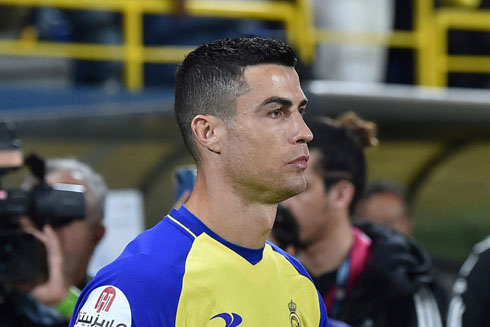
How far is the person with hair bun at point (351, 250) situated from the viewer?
3908 mm

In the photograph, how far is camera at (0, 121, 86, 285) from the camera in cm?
329

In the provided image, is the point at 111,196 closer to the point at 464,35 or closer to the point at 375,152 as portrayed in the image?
the point at 375,152

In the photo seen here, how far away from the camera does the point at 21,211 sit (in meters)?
3.30

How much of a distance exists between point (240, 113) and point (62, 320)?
1.57 metres

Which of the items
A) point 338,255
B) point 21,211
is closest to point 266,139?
point 21,211

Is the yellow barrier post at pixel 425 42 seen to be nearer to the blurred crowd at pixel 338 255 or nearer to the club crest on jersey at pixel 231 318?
the blurred crowd at pixel 338 255

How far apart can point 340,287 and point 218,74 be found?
178 cm

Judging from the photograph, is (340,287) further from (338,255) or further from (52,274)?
(52,274)

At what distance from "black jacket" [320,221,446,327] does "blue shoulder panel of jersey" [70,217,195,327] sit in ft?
5.58

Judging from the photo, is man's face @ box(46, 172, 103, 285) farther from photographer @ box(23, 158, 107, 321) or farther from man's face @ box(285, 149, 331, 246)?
man's face @ box(285, 149, 331, 246)

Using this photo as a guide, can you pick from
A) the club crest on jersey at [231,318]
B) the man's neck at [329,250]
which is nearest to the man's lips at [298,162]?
the club crest on jersey at [231,318]

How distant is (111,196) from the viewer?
4.89 meters

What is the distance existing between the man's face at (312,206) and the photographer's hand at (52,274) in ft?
3.08

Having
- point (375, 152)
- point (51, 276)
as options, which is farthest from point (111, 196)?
point (375, 152)
